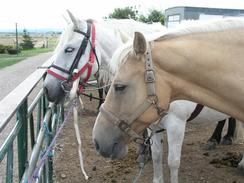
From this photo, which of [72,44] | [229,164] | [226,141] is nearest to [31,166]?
[72,44]

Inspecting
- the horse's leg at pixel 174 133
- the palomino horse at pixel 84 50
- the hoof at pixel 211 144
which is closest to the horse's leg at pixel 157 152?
the horse's leg at pixel 174 133

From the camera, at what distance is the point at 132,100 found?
1.88m

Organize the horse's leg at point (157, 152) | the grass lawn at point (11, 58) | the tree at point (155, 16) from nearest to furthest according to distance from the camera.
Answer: the horse's leg at point (157, 152) < the grass lawn at point (11, 58) < the tree at point (155, 16)

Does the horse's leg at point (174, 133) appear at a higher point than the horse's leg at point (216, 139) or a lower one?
higher

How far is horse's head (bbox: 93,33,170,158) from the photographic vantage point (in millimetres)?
1855

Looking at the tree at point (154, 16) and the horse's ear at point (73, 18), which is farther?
the tree at point (154, 16)

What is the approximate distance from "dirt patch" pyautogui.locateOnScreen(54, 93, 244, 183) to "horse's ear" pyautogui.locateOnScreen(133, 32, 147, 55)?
8.21 ft

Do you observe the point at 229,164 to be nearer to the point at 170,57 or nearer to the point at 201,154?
the point at 201,154

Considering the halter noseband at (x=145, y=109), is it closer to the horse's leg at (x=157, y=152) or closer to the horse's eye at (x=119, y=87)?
the horse's eye at (x=119, y=87)

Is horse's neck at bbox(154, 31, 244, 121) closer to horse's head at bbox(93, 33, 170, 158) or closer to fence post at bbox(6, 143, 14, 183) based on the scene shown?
horse's head at bbox(93, 33, 170, 158)

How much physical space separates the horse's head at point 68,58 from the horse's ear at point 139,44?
1.72 m

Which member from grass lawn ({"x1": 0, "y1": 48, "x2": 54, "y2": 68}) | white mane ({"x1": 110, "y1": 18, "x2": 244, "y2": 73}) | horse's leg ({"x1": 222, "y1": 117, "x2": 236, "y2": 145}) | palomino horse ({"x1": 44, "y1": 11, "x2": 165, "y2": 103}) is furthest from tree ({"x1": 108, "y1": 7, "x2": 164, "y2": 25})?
white mane ({"x1": 110, "y1": 18, "x2": 244, "y2": 73})

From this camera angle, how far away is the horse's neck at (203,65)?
191 cm

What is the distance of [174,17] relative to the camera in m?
12.2
